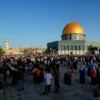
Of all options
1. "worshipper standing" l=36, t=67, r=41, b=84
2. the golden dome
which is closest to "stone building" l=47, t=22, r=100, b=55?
the golden dome

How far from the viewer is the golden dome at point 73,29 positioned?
247 ft

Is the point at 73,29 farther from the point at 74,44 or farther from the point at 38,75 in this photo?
the point at 38,75

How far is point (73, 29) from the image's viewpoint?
247 feet

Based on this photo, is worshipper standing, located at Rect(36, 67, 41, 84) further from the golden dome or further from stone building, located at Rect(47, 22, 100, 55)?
the golden dome

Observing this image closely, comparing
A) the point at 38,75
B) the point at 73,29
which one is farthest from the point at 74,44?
the point at 38,75

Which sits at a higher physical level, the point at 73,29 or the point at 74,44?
the point at 73,29

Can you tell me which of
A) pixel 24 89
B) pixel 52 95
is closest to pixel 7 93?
pixel 24 89

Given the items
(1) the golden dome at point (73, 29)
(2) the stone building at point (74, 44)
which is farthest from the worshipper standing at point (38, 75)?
(1) the golden dome at point (73, 29)

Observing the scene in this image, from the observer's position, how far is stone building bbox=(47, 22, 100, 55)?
74062 mm

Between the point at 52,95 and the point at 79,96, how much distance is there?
3.98 ft

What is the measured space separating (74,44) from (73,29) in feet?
16.5

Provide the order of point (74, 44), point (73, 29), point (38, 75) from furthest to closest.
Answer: point (73, 29)
point (74, 44)
point (38, 75)

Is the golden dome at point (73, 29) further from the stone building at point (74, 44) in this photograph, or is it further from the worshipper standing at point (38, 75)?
the worshipper standing at point (38, 75)

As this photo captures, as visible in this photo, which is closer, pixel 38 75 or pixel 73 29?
pixel 38 75
